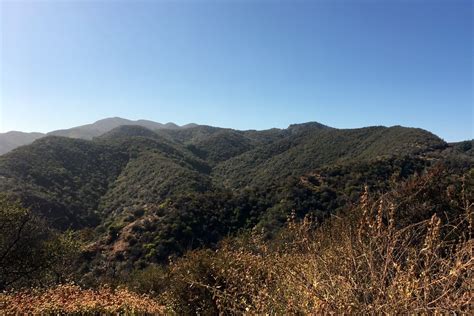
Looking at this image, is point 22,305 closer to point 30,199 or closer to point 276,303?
point 276,303

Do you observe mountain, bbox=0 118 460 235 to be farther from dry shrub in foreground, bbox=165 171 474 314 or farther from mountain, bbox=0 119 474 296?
dry shrub in foreground, bbox=165 171 474 314

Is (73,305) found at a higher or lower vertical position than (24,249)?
higher

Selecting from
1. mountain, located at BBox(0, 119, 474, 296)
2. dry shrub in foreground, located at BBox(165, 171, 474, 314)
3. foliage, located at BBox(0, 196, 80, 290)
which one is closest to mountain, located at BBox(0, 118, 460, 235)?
mountain, located at BBox(0, 119, 474, 296)

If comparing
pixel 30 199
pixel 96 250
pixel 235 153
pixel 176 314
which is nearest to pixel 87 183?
pixel 30 199

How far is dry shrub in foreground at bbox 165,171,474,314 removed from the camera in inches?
111

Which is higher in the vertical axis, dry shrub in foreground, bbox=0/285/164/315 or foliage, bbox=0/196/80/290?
dry shrub in foreground, bbox=0/285/164/315

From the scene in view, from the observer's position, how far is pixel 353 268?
3.98 m

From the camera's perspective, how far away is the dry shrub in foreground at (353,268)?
282cm

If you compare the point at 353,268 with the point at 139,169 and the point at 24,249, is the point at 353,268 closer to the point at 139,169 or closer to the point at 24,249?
the point at 24,249

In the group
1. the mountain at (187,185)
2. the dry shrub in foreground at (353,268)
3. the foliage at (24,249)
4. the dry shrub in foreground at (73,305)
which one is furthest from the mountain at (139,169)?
the dry shrub in foreground at (73,305)

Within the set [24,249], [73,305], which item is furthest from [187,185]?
[73,305]

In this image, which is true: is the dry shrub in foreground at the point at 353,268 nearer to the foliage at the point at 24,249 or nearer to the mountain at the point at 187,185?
the mountain at the point at 187,185

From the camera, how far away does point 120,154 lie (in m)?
81.0

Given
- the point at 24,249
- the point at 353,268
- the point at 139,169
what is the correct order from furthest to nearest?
the point at 139,169 → the point at 24,249 → the point at 353,268
